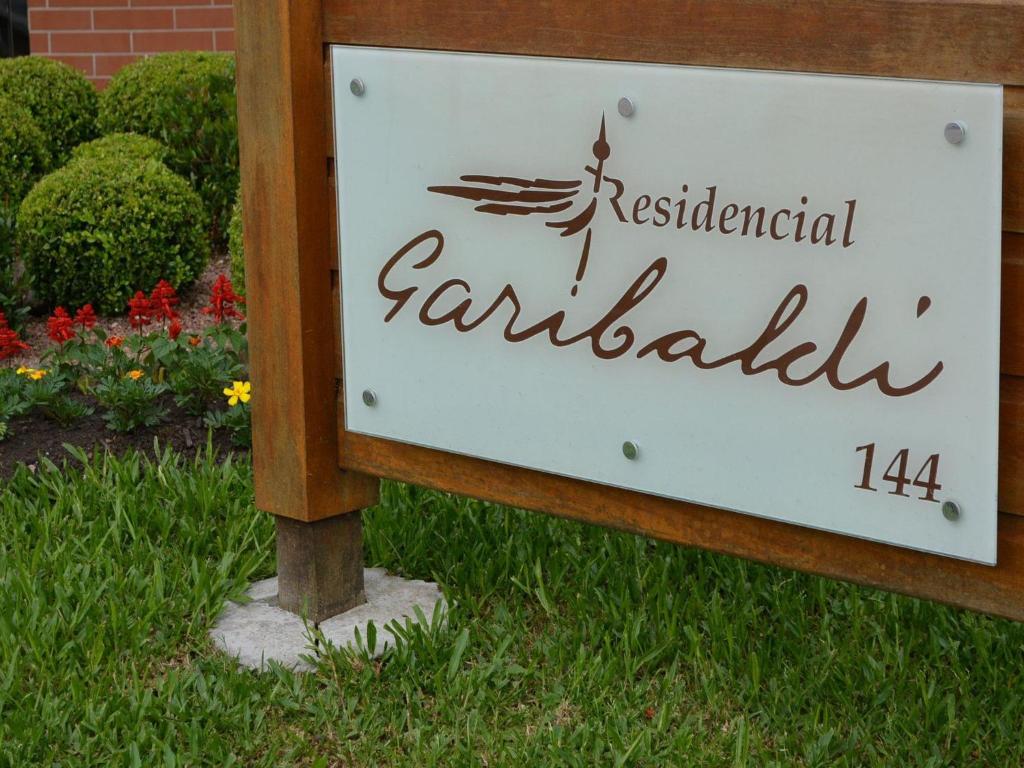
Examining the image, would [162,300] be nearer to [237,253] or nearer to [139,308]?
[139,308]

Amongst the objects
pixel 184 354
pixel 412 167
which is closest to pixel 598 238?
pixel 412 167

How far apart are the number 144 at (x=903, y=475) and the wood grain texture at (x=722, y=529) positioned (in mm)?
129

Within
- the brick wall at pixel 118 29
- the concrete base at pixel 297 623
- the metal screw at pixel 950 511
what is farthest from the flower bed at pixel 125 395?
the brick wall at pixel 118 29

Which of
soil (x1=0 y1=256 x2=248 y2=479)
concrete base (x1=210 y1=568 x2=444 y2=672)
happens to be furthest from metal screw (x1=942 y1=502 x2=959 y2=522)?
soil (x1=0 y1=256 x2=248 y2=479)

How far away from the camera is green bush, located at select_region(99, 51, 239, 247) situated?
6.62 m

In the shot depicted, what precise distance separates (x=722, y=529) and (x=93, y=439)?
2.29 meters

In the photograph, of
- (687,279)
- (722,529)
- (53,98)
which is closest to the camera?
(687,279)

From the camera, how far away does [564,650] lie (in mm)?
2945

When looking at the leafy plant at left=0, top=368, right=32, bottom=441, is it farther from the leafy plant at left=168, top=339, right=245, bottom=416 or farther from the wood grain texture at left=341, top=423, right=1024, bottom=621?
the wood grain texture at left=341, top=423, right=1024, bottom=621

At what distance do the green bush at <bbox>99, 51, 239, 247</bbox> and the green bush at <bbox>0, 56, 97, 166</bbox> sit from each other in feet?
0.83

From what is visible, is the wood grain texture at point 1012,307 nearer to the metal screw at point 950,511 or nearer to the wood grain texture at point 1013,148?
the wood grain texture at point 1013,148

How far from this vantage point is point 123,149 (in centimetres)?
632

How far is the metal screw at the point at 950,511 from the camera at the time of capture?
213 centimetres

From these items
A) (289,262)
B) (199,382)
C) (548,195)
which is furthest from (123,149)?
(548,195)
